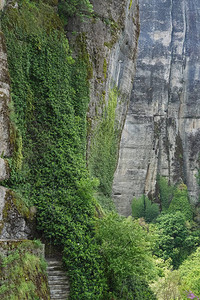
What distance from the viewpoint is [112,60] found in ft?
48.1

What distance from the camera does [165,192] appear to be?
103 ft

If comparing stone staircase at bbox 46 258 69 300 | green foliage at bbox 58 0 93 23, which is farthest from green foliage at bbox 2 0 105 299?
green foliage at bbox 58 0 93 23

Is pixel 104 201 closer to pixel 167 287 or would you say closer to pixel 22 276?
pixel 167 287

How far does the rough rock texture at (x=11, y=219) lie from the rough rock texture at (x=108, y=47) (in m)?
5.22

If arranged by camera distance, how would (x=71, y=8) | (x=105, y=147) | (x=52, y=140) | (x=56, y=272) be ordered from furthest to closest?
(x=105, y=147) < (x=71, y=8) < (x=52, y=140) < (x=56, y=272)

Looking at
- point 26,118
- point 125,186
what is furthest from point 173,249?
point 26,118

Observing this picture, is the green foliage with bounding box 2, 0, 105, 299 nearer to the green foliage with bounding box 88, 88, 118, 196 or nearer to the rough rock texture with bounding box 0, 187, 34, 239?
the rough rock texture with bounding box 0, 187, 34, 239

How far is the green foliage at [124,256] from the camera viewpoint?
9.25m

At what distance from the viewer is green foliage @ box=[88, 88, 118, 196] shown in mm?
13331

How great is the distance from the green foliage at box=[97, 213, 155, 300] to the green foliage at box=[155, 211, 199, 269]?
579 inches

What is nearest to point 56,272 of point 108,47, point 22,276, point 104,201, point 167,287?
point 22,276

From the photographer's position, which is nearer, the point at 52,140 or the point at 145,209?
the point at 52,140

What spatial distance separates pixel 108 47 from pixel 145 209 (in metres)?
19.1

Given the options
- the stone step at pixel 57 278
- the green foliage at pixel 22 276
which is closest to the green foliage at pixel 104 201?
the stone step at pixel 57 278
